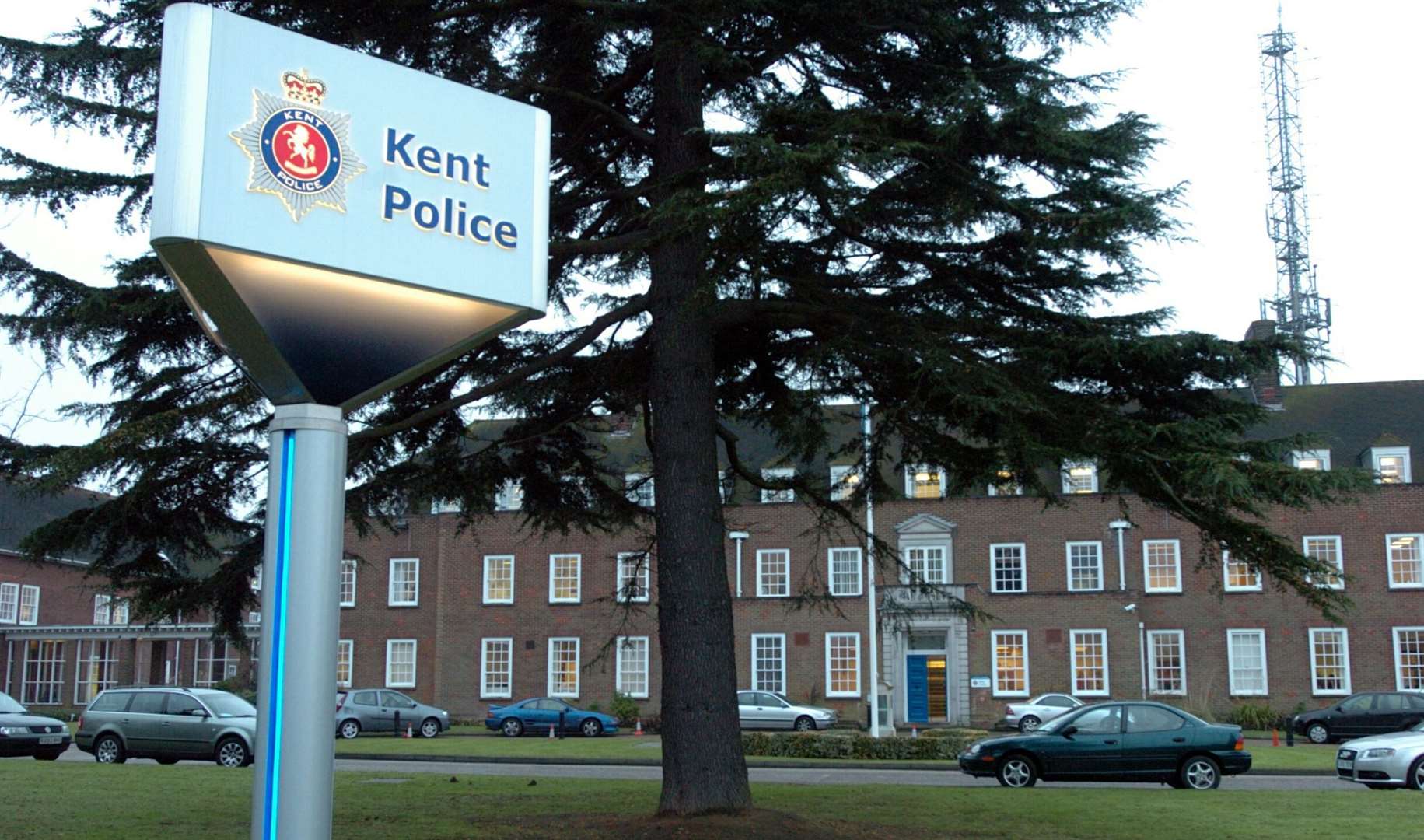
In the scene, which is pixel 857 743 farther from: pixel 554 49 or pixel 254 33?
pixel 254 33

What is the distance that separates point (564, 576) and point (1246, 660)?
75.9ft

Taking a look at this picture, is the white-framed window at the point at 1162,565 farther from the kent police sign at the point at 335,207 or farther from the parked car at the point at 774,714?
the kent police sign at the point at 335,207

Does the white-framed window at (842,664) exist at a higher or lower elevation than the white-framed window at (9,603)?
lower

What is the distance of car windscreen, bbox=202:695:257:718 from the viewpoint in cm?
2650

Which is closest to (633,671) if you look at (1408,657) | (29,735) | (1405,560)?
(29,735)

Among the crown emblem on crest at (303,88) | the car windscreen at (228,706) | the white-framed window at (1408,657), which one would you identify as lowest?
the car windscreen at (228,706)

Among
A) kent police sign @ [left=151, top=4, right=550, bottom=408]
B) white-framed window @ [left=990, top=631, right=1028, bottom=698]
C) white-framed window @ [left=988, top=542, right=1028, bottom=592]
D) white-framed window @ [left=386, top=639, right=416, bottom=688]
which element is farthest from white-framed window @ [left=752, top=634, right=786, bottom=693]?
kent police sign @ [left=151, top=4, right=550, bottom=408]

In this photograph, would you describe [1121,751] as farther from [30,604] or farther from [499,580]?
[30,604]

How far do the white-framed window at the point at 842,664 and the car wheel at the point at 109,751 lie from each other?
25.3 meters

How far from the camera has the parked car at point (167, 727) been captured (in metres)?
26.1

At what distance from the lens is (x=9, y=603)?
59.7 metres

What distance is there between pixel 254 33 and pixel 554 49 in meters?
7.82

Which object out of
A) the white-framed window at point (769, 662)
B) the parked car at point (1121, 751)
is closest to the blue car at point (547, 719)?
the white-framed window at point (769, 662)

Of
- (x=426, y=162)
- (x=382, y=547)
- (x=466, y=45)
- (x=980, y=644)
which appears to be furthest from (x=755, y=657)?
(x=426, y=162)
